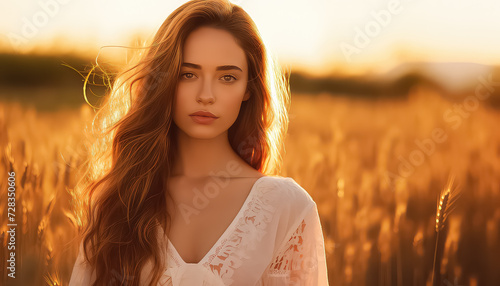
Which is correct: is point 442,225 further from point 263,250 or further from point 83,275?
point 83,275

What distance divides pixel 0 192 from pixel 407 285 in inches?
60.2

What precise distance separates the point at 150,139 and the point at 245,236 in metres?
0.37

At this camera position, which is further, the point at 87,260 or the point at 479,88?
the point at 479,88

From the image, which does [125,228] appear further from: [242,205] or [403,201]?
[403,201]

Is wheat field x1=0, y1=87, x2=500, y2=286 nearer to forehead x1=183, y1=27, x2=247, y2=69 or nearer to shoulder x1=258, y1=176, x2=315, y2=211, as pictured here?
shoulder x1=258, y1=176, x2=315, y2=211

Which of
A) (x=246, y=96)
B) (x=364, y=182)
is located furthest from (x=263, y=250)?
(x=364, y=182)

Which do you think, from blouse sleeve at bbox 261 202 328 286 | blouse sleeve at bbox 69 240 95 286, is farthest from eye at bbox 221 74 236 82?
blouse sleeve at bbox 69 240 95 286

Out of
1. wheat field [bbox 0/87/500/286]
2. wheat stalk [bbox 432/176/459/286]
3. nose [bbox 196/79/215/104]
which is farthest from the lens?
wheat field [bbox 0/87/500/286]

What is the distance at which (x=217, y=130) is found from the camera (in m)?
1.58

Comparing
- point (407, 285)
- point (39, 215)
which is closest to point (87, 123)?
point (39, 215)

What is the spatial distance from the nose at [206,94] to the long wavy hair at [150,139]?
0.25ft

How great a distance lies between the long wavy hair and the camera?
1576 mm

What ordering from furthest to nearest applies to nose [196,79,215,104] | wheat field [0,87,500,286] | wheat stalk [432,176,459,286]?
wheat field [0,87,500,286]
wheat stalk [432,176,459,286]
nose [196,79,215,104]

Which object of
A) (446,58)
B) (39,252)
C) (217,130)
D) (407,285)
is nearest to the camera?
(217,130)
